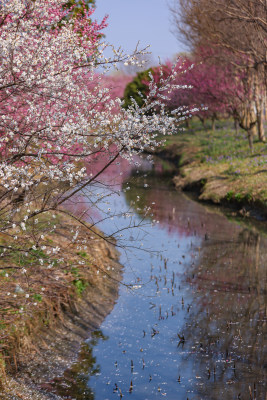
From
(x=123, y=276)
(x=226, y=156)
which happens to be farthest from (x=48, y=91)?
(x=226, y=156)

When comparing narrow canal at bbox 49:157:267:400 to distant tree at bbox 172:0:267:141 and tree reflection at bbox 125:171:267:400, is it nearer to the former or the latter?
tree reflection at bbox 125:171:267:400

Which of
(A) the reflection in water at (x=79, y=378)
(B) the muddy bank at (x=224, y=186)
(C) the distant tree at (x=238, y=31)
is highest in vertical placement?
(C) the distant tree at (x=238, y=31)

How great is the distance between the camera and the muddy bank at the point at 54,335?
8.12 m

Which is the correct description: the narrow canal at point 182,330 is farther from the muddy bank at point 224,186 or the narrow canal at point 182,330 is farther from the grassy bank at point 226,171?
the grassy bank at point 226,171

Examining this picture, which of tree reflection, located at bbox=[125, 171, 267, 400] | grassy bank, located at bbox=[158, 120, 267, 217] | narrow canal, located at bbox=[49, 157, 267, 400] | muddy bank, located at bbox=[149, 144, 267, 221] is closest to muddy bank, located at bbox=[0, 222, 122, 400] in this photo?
narrow canal, located at bbox=[49, 157, 267, 400]

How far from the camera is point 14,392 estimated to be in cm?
763

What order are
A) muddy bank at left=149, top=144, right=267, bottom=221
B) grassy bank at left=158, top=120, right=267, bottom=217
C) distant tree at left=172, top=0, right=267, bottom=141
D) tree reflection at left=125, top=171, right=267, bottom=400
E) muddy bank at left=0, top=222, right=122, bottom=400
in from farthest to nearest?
1. grassy bank at left=158, top=120, right=267, bottom=217
2. muddy bank at left=149, top=144, right=267, bottom=221
3. distant tree at left=172, top=0, right=267, bottom=141
4. tree reflection at left=125, top=171, right=267, bottom=400
5. muddy bank at left=0, top=222, right=122, bottom=400

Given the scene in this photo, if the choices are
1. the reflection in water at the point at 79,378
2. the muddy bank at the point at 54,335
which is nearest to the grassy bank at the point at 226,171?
the muddy bank at the point at 54,335

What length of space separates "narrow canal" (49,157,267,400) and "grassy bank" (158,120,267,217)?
5.77 metres

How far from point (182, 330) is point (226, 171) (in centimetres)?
1840

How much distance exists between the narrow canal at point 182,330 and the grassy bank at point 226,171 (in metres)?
5.77

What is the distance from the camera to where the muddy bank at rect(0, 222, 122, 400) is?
26.6 ft

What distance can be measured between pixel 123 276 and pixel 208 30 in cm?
1892

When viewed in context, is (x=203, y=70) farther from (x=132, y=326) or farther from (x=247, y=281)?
(x=132, y=326)
